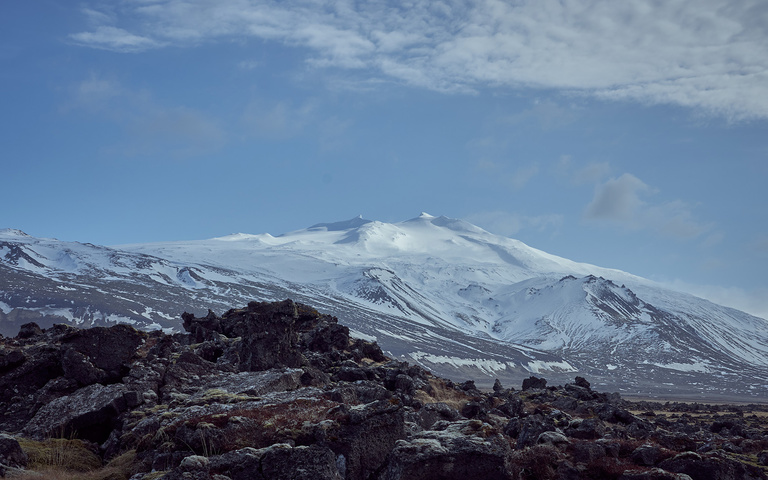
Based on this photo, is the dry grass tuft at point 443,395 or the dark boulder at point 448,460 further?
the dry grass tuft at point 443,395

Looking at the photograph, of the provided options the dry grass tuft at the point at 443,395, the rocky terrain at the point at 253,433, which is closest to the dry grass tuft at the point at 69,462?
the rocky terrain at the point at 253,433

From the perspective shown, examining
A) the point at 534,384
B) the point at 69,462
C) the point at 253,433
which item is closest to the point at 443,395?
the point at 534,384

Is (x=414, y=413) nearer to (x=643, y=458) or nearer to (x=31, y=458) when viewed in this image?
(x=643, y=458)

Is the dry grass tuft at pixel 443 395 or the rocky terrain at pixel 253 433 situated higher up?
the rocky terrain at pixel 253 433

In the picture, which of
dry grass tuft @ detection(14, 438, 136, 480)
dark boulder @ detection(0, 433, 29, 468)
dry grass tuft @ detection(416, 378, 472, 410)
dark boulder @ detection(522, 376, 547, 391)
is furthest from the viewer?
dark boulder @ detection(522, 376, 547, 391)

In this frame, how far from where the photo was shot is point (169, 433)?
15.6 meters

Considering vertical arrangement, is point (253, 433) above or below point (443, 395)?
above

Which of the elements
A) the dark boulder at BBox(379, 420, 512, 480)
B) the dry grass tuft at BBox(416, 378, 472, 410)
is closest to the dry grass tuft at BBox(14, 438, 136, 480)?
the dark boulder at BBox(379, 420, 512, 480)

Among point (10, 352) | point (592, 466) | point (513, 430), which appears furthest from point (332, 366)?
point (592, 466)

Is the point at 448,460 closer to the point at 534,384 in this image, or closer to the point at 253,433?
the point at 253,433

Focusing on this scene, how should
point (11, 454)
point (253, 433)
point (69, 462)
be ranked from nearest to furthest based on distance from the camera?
point (253, 433) < point (11, 454) < point (69, 462)

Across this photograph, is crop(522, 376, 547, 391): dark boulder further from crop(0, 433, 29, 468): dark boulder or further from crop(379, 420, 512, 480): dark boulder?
crop(0, 433, 29, 468): dark boulder

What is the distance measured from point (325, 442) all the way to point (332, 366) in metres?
25.3

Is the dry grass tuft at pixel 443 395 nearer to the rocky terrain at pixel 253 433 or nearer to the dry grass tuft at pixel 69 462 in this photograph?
the rocky terrain at pixel 253 433
